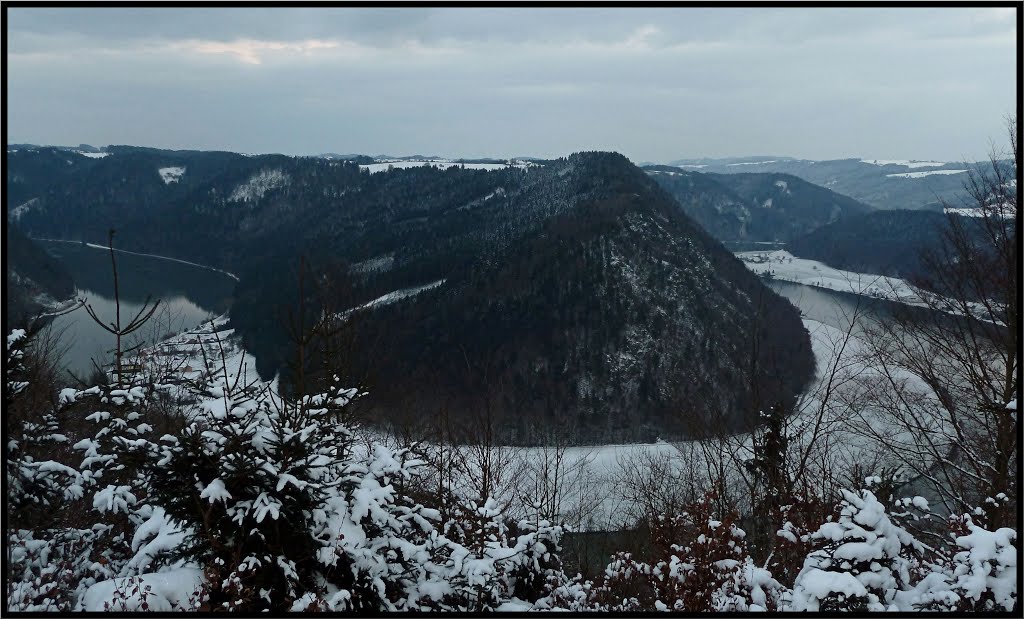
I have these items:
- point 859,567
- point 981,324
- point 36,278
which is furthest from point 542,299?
point 859,567

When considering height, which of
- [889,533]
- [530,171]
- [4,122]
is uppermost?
[530,171]

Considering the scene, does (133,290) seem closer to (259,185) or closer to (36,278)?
(36,278)

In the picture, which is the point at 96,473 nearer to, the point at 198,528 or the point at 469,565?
the point at 198,528

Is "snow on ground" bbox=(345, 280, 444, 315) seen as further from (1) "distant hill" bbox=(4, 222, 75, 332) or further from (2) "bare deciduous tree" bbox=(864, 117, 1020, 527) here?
(2) "bare deciduous tree" bbox=(864, 117, 1020, 527)

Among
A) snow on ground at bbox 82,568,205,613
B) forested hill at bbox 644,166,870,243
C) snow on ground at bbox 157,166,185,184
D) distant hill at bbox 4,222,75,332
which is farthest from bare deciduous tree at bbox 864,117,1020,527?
snow on ground at bbox 157,166,185,184

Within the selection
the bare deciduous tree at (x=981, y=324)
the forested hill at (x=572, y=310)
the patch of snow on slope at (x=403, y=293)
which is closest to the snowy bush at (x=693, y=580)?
the bare deciduous tree at (x=981, y=324)

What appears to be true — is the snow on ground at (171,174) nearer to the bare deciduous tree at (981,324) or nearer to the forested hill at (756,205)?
the forested hill at (756,205)

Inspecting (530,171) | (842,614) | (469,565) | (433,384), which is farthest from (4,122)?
(530,171)
